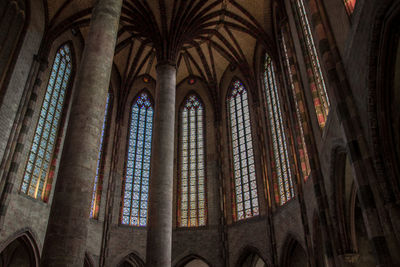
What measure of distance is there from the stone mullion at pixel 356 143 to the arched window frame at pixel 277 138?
6.20 metres

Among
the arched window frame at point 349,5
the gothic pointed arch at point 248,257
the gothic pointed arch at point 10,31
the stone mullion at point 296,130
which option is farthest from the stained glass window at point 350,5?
the gothic pointed arch at point 248,257

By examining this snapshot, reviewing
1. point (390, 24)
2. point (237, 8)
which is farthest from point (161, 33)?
point (390, 24)

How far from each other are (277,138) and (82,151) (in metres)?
11.0

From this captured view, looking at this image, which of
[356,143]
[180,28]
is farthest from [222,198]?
[356,143]

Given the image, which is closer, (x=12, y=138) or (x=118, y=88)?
(x=12, y=138)

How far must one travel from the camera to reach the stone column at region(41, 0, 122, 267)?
19.6 feet

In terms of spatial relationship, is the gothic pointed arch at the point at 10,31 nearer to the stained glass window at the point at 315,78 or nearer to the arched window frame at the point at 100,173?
the arched window frame at the point at 100,173

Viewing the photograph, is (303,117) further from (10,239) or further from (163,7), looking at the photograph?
(10,239)

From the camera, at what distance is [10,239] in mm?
12156

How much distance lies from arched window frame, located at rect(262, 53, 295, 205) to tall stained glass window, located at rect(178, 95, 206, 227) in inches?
168

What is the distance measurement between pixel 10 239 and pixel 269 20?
1383 centimetres

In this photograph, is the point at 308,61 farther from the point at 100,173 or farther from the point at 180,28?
the point at 100,173

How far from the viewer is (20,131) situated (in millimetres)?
13180

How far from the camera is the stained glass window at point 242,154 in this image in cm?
1741
